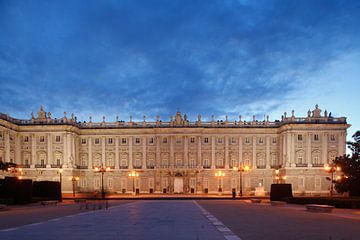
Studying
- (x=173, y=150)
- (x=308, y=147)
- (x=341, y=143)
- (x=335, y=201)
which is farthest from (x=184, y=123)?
(x=335, y=201)

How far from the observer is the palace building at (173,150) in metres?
68.7

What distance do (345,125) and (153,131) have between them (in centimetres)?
3730

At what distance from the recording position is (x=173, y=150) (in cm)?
7194

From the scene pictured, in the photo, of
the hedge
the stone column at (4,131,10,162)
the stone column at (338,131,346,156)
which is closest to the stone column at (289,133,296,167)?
the stone column at (338,131,346,156)

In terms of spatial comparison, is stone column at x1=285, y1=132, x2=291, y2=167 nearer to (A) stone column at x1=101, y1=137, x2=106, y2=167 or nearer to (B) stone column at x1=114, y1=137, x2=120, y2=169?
(B) stone column at x1=114, y1=137, x2=120, y2=169

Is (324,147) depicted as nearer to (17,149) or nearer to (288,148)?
(288,148)

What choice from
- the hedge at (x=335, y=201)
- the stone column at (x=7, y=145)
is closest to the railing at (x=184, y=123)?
the stone column at (x=7, y=145)

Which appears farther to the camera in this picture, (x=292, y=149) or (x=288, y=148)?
(x=292, y=149)

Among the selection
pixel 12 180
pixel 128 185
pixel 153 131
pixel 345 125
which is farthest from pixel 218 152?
pixel 12 180

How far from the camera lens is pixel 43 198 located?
41094mm

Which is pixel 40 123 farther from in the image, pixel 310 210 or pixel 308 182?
pixel 310 210

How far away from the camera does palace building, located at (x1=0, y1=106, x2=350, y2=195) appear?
68688 mm

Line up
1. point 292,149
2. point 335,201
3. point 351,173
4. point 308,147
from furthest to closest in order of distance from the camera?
1. point 308,147
2. point 292,149
3. point 351,173
4. point 335,201

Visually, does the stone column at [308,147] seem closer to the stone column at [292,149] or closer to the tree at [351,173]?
the stone column at [292,149]
